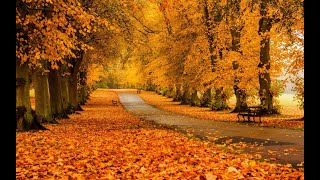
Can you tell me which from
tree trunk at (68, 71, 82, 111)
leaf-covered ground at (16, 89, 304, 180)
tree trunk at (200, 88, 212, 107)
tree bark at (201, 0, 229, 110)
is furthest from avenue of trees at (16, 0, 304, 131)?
leaf-covered ground at (16, 89, 304, 180)

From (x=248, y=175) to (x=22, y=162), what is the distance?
5.50m

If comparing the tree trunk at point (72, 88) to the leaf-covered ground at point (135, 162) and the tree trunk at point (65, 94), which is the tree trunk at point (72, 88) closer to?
the tree trunk at point (65, 94)

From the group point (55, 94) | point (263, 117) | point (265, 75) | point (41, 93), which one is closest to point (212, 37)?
point (265, 75)

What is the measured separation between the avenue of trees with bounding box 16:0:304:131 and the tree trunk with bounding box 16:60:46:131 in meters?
0.04

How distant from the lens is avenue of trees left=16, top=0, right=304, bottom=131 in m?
14.4

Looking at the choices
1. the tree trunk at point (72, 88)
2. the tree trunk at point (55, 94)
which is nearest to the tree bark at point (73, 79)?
the tree trunk at point (72, 88)

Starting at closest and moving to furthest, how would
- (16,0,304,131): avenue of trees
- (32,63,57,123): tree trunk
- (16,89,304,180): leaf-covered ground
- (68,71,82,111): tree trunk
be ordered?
(16,89,304,180): leaf-covered ground
(16,0,304,131): avenue of trees
(32,63,57,123): tree trunk
(68,71,82,111): tree trunk

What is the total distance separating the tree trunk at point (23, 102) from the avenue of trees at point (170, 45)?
4 centimetres

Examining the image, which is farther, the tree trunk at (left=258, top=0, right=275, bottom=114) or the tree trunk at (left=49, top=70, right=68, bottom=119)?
the tree trunk at (left=258, top=0, right=275, bottom=114)

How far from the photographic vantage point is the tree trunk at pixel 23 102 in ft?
52.3

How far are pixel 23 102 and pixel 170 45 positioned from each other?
1060 inches

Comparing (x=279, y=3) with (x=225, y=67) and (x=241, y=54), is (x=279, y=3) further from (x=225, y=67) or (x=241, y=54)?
(x=225, y=67)

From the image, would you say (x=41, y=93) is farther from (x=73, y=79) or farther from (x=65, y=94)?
(x=73, y=79)

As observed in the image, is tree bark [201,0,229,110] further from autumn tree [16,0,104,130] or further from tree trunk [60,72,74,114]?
autumn tree [16,0,104,130]
